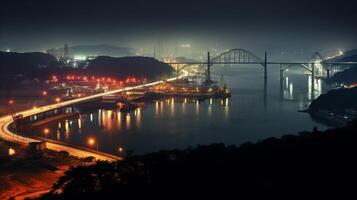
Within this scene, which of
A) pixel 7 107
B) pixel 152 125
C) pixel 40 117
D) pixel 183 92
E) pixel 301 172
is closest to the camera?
pixel 301 172

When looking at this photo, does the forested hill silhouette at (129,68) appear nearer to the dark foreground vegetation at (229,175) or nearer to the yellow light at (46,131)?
the yellow light at (46,131)

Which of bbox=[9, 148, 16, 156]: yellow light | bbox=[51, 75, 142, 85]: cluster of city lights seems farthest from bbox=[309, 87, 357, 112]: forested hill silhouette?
bbox=[51, 75, 142, 85]: cluster of city lights

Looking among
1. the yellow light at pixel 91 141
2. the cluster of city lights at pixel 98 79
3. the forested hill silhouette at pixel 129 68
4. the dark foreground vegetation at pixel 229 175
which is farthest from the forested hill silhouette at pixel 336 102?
the forested hill silhouette at pixel 129 68

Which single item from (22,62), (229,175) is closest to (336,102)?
(229,175)

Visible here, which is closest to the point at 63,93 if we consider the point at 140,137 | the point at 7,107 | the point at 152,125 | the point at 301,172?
the point at 7,107

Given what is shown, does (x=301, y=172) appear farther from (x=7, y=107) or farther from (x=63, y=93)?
(x=63, y=93)
